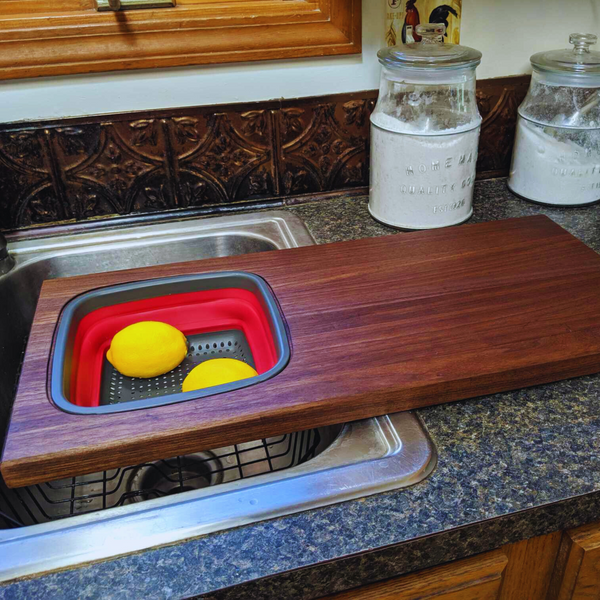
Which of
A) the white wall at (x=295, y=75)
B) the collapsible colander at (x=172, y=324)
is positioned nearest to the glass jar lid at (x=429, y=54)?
the white wall at (x=295, y=75)

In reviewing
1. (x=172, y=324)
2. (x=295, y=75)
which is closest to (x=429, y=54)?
(x=295, y=75)

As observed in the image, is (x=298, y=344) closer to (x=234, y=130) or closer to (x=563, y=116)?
(x=234, y=130)

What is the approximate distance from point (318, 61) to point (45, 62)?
0.43 metres

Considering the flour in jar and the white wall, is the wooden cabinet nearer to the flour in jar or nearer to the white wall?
the flour in jar

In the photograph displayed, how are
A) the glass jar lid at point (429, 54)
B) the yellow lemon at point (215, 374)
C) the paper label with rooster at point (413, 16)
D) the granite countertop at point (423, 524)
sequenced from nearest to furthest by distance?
the granite countertop at point (423, 524) → the yellow lemon at point (215, 374) → the glass jar lid at point (429, 54) → the paper label with rooster at point (413, 16)

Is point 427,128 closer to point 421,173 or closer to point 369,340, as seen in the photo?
point 421,173

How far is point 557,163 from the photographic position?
996 millimetres

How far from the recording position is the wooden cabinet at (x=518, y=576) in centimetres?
55

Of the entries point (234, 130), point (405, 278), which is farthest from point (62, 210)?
point (405, 278)

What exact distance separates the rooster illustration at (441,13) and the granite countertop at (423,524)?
2.18ft

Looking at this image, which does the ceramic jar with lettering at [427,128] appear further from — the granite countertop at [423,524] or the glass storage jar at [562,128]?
the granite countertop at [423,524]

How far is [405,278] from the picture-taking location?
2.57 ft

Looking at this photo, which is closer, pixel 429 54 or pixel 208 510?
pixel 208 510

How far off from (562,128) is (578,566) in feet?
2.22
